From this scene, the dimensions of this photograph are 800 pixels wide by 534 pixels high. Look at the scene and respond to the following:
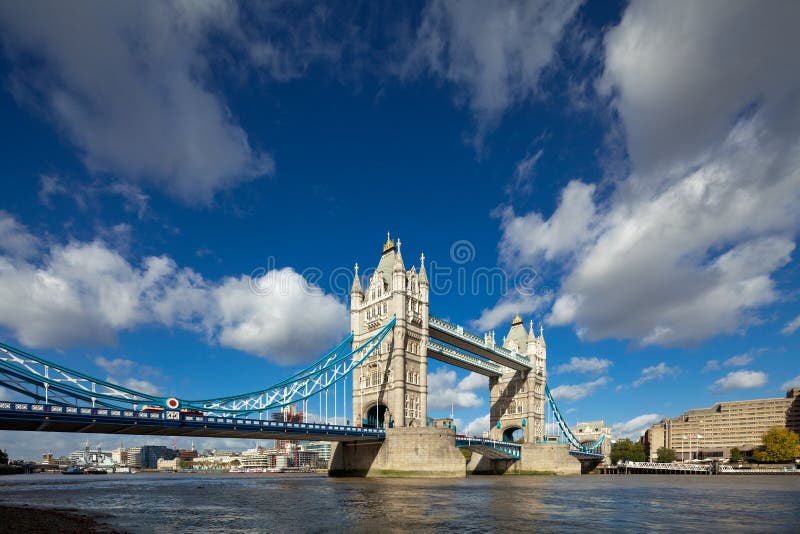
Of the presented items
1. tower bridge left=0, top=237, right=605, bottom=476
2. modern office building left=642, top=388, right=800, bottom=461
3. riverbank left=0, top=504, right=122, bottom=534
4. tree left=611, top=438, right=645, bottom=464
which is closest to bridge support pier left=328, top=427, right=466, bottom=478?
tower bridge left=0, top=237, right=605, bottom=476

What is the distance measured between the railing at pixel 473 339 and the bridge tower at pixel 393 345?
4707mm

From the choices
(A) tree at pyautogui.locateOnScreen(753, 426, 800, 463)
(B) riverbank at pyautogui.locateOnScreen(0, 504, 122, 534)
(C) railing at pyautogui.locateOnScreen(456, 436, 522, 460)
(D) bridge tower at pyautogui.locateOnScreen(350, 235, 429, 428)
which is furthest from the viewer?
(A) tree at pyautogui.locateOnScreen(753, 426, 800, 463)

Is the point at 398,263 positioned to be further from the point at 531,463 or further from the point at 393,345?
the point at 531,463

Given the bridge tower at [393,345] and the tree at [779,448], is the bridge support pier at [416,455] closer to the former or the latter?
the bridge tower at [393,345]

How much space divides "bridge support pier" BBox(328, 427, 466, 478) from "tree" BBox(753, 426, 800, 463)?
89698mm

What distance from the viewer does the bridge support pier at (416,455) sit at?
59.9 m

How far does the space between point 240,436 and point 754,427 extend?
185918 millimetres

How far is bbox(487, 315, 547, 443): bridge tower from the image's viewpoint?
9925cm

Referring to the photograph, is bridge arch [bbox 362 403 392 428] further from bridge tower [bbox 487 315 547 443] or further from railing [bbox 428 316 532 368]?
bridge tower [bbox 487 315 547 443]

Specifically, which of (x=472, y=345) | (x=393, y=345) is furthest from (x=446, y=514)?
(x=472, y=345)

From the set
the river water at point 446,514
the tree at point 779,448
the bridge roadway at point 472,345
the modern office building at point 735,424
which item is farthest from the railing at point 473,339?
the modern office building at point 735,424

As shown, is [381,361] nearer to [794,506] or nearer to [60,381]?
[60,381]

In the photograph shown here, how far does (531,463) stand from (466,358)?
20.1m

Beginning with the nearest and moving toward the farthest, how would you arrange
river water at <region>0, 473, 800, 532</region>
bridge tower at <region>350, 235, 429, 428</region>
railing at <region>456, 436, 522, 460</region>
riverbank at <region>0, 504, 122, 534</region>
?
1. riverbank at <region>0, 504, 122, 534</region>
2. river water at <region>0, 473, 800, 532</region>
3. bridge tower at <region>350, 235, 429, 428</region>
4. railing at <region>456, 436, 522, 460</region>
